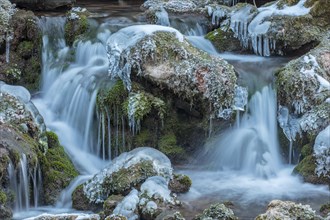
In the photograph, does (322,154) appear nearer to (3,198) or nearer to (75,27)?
(3,198)

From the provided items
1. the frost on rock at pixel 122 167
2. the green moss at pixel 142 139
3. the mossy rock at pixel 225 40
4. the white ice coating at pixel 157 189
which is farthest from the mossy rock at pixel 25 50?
the white ice coating at pixel 157 189

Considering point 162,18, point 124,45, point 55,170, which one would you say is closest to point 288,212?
point 55,170

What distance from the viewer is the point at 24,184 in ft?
25.0

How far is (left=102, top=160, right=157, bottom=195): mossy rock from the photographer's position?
288 inches

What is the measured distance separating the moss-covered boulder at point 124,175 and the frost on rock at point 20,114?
4.21 ft

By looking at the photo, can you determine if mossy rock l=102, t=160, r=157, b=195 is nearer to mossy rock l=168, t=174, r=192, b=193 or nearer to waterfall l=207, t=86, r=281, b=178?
mossy rock l=168, t=174, r=192, b=193

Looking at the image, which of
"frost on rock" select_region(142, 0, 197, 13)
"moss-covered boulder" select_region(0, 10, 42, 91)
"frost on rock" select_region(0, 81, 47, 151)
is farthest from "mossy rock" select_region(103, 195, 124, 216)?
"frost on rock" select_region(142, 0, 197, 13)

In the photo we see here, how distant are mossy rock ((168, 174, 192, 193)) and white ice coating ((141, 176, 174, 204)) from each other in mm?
275

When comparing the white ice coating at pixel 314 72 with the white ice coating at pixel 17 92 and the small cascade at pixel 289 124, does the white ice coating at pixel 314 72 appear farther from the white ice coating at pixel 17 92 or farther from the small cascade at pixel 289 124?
the white ice coating at pixel 17 92

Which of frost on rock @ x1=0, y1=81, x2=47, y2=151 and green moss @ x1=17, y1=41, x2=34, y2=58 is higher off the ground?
green moss @ x1=17, y1=41, x2=34, y2=58

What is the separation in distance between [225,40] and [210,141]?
2.90 metres

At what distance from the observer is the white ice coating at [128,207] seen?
21.6ft

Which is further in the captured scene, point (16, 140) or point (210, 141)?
point (210, 141)

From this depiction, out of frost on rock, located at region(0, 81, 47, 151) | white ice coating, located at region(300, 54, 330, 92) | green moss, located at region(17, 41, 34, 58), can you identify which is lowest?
frost on rock, located at region(0, 81, 47, 151)
